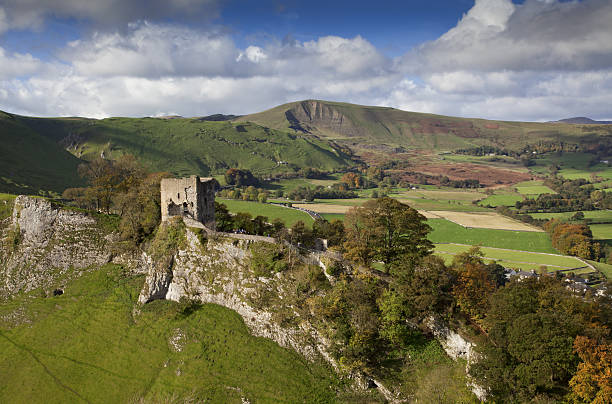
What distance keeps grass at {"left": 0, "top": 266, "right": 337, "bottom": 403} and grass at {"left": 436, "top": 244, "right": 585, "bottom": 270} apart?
57259mm

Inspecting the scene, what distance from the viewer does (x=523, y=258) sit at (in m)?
72.4

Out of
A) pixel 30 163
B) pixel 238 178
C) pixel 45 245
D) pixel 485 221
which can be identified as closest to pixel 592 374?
pixel 45 245

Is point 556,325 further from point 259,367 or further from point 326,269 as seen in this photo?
point 259,367

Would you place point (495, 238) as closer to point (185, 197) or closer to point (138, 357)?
point (185, 197)

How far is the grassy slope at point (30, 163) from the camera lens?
365 feet

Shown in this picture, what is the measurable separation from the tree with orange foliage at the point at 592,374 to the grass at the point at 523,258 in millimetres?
51902

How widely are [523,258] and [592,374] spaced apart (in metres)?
59.2

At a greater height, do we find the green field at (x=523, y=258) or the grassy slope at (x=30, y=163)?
the grassy slope at (x=30, y=163)

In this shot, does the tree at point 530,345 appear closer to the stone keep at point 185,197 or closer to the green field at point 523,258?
the stone keep at point 185,197

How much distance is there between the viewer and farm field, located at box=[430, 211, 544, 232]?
93.8 meters

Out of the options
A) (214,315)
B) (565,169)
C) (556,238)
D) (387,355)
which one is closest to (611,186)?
(565,169)

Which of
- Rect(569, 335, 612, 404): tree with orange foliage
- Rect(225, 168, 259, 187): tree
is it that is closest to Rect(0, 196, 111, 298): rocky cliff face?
Rect(569, 335, 612, 404): tree with orange foliage

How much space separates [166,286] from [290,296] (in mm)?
14528

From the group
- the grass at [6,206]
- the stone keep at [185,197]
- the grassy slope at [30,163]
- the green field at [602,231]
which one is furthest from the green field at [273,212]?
the green field at [602,231]
